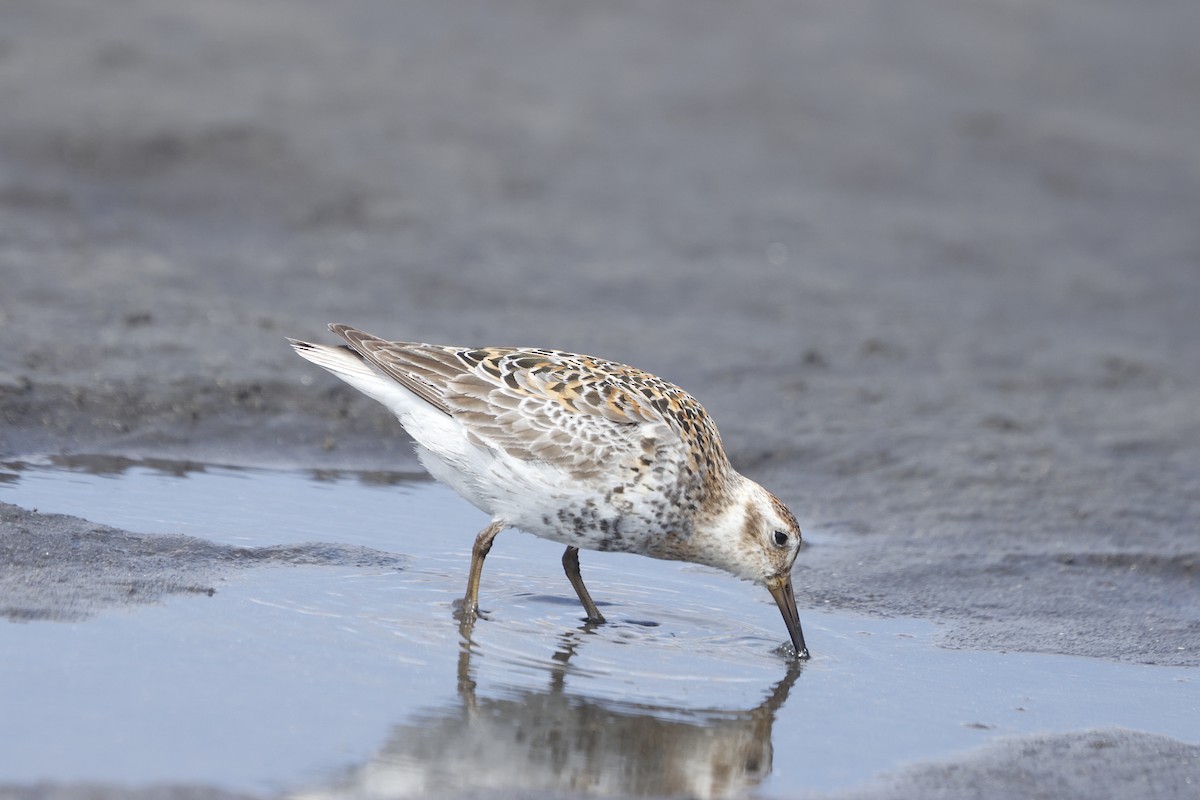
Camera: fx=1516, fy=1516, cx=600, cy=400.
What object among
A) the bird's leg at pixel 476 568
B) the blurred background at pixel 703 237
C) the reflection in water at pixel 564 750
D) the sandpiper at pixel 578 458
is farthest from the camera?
the blurred background at pixel 703 237

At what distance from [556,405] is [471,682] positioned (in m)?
1.79

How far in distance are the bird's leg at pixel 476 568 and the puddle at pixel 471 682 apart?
0.15 meters

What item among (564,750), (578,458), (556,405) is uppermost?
(556,405)

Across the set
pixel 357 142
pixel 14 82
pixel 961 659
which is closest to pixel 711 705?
pixel 961 659

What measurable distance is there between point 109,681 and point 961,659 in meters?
4.19

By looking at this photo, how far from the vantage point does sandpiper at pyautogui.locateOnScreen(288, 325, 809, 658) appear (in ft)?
25.4

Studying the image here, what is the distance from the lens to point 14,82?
51.4 ft

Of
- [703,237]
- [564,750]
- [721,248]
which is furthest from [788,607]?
[703,237]

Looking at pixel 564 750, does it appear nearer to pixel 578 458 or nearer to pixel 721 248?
pixel 578 458

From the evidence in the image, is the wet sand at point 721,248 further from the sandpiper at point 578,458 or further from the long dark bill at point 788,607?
the sandpiper at point 578,458

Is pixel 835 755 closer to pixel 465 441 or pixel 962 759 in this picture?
pixel 962 759

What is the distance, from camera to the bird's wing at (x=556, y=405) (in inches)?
307

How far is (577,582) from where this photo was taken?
8.07 meters

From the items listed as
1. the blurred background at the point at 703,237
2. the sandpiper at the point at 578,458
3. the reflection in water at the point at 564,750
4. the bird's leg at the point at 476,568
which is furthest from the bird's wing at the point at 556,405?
the blurred background at the point at 703,237
